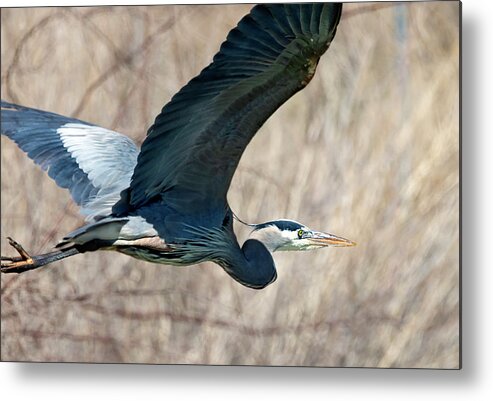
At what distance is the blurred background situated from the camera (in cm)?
305

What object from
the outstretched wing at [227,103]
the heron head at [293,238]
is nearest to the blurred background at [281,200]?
the heron head at [293,238]

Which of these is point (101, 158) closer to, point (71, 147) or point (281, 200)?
point (71, 147)

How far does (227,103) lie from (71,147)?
0.56m

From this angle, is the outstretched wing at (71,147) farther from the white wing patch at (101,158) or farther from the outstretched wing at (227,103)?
the outstretched wing at (227,103)

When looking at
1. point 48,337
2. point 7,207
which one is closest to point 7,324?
point 48,337

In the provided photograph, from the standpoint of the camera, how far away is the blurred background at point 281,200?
3053 mm

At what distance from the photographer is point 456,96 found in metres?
3.01

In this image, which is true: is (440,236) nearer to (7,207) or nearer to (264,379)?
(264,379)

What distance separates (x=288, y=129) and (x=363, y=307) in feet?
1.65

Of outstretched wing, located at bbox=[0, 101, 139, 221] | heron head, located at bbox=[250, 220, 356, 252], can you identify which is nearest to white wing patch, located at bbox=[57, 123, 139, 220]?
outstretched wing, located at bbox=[0, 101, 139, 221]

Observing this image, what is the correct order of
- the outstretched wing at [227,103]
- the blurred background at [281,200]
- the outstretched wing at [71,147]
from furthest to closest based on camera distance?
1. the outstretched wing at [71,147]
2. the blurred background at [281,200]
3. the outstretched wing at [227,103]

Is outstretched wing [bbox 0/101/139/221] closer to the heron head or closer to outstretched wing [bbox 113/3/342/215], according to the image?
outstretched wing [bbox 113/3/342/215]

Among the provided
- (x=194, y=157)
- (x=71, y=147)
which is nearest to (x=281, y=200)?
(x=194, y=157)

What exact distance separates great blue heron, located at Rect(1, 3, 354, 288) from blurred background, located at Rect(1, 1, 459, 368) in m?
0.04
